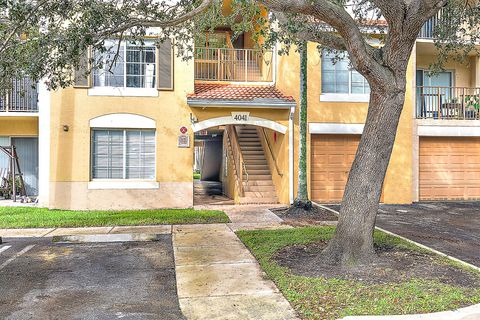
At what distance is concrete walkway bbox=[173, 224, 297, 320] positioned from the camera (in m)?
4.94

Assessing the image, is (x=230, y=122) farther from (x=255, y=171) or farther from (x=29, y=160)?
(x=29, y=160)

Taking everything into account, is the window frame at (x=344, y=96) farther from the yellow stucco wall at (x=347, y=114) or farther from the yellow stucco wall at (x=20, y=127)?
the yellow stucco wall at (x=20, y=127)

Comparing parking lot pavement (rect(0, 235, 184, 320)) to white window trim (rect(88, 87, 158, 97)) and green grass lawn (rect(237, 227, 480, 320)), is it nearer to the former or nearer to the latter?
green grass lawn (rect(237, 227, 480, 320))

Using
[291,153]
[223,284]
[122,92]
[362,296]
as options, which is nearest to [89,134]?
[122,92]

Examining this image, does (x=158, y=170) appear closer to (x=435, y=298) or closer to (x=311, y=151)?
(x=311, y=151)

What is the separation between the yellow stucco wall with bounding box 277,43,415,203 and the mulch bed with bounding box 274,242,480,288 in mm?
7011

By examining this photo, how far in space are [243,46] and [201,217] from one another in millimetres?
11605

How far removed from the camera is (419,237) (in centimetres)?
904

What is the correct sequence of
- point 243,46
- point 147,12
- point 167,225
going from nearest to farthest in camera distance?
point 147,12 → point 167,225 → point 243,46

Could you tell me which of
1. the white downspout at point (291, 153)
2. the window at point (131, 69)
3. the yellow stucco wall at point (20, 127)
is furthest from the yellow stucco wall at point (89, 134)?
the yellow stucco wall at point (20, 127)

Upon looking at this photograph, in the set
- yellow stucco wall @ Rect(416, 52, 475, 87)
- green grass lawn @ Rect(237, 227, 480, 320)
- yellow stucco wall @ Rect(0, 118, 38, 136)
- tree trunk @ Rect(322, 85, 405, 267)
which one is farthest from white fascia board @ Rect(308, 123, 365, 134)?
yellow stucco wall @ Rect(0, 118, 38, 136)

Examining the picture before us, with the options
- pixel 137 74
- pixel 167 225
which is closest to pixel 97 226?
pixel 167 225

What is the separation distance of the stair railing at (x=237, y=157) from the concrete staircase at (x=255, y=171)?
0.26 m

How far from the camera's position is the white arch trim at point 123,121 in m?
13.2
